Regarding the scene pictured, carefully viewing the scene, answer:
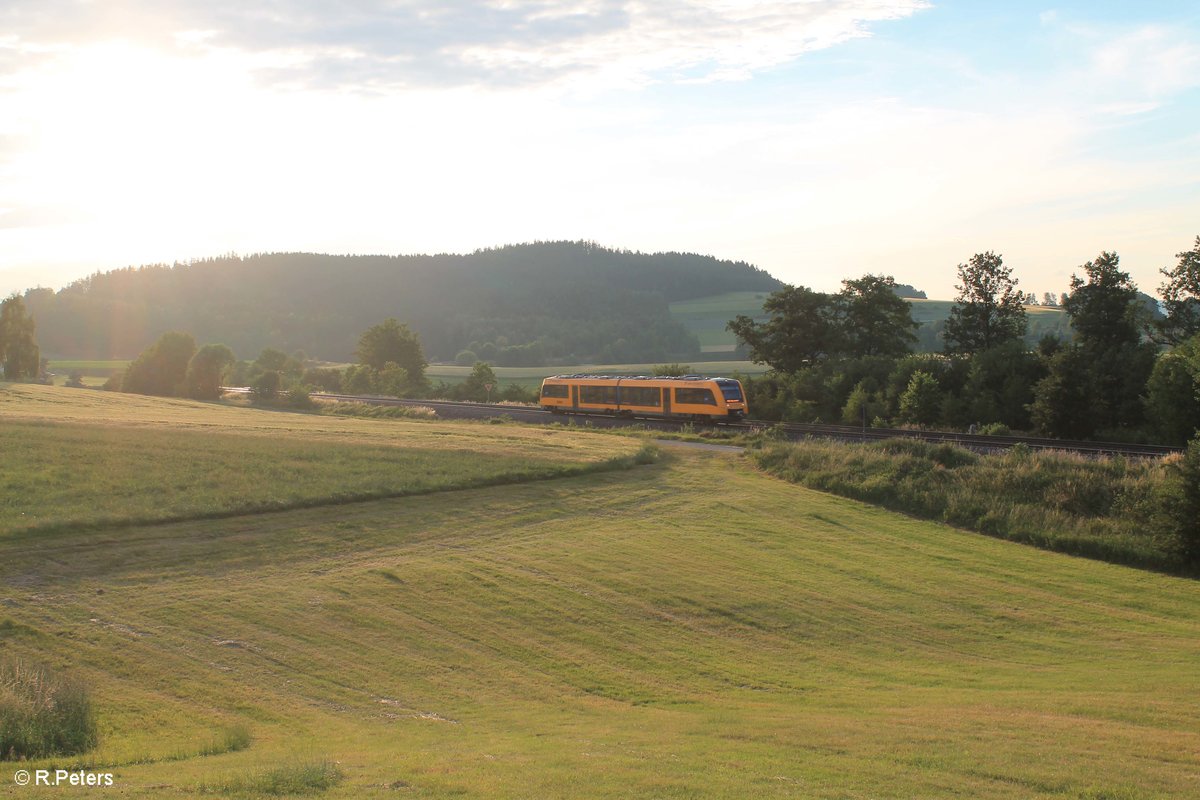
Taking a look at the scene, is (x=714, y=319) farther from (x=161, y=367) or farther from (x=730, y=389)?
(x=730, y=389)

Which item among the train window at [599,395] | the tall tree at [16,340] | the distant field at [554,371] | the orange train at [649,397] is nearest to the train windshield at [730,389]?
the orange train at [649,397]

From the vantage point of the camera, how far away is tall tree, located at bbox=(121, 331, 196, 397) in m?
87.2

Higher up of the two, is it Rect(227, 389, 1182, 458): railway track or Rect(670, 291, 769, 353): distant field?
Rect(670, 291, 769, 353): distant field

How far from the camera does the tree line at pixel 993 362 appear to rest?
49688 mm

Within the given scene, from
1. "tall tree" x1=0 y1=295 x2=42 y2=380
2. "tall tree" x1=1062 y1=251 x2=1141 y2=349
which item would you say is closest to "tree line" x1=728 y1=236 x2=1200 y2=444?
"tall tree" x1=1062 y1=251 x2=1141 y2=349

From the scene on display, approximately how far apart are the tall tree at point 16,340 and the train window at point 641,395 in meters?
65.4

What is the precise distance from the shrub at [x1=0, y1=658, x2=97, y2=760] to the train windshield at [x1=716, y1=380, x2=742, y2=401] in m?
41.7

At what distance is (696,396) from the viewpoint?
52906mm

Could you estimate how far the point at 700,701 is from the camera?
1469cm

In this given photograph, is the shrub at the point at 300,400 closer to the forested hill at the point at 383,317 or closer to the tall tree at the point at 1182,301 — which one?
the tall tree at the point at 1182,301

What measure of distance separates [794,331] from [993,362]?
21.7 metres

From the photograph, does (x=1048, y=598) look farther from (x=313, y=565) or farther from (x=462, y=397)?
(x=462, y=397)

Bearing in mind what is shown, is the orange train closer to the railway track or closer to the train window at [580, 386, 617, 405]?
the train window at [580, 386, 617, 405]

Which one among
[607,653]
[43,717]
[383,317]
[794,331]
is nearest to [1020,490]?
[607,653]
